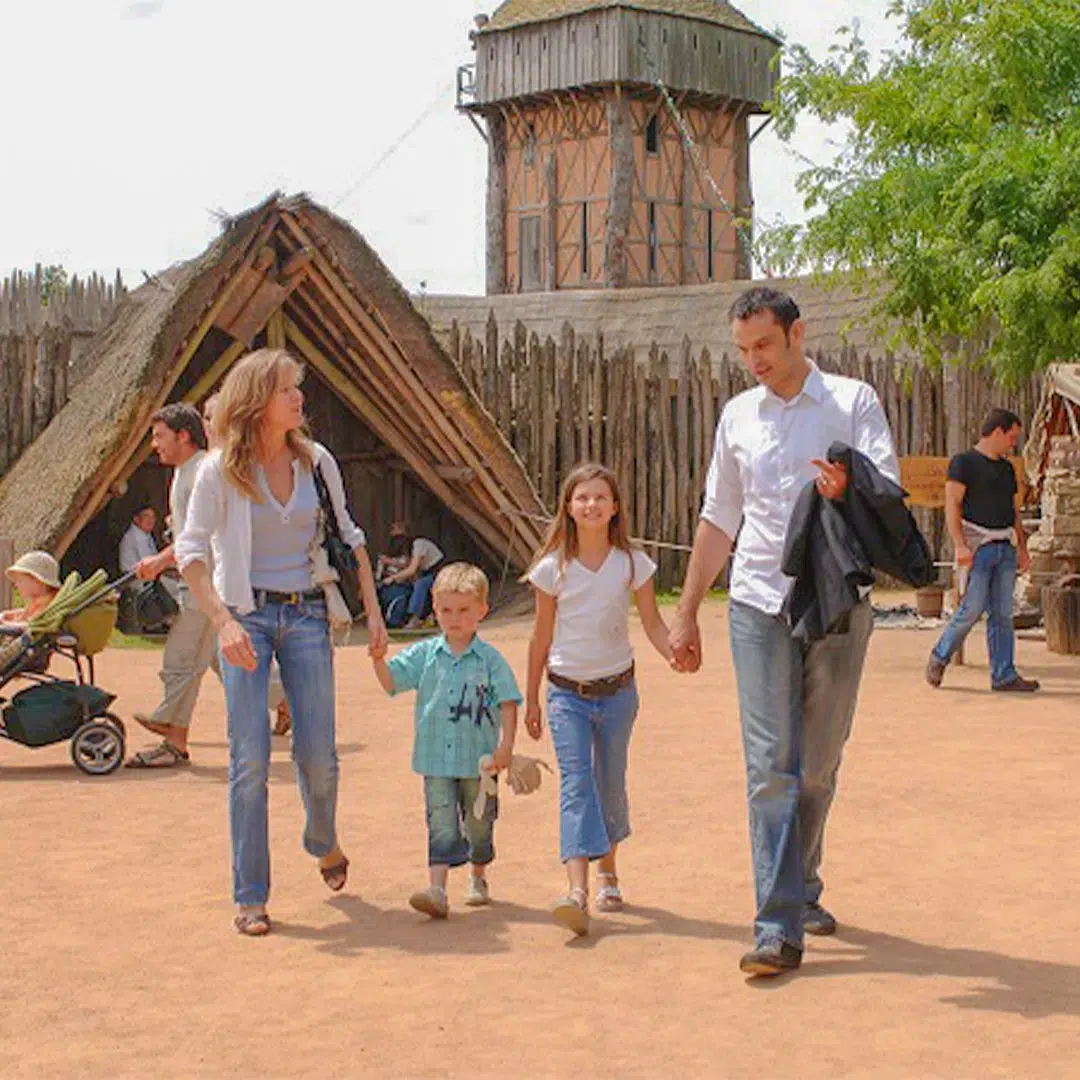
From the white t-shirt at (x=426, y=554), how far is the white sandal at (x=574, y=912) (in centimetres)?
1124

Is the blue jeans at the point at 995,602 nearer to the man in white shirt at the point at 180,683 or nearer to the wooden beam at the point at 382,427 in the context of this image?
the man in white shirt at the point at 180,683

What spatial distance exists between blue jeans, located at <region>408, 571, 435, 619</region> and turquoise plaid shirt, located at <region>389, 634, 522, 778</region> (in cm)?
1043

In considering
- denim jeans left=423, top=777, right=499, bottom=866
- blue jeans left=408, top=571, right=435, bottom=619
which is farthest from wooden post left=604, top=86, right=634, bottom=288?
denim jeans left=423, top=777, right=499, bottom=866

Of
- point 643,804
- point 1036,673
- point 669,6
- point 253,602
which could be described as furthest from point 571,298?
point 253,602

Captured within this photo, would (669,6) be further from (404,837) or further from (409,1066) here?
(409,1066)

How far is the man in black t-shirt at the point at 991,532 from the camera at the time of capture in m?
10.8

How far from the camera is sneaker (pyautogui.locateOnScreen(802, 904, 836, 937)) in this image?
5.44m

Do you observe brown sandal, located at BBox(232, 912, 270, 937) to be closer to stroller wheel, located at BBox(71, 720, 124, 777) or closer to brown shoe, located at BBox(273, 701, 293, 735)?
stroller wheel, located at BBox(71, 720, 124, 777)

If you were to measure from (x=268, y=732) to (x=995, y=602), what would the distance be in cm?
624

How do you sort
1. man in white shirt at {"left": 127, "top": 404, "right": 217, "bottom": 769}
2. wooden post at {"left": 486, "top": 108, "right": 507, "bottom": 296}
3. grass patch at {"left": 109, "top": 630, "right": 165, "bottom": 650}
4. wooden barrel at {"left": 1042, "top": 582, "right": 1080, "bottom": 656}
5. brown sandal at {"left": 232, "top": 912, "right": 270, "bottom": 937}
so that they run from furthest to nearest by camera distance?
wooden post at {"left": 486, "top": 108, "right": 507, "bottom": 296}, grass patch at {"left": 109, "top": 630, "right": 165, "bottom": 650}, wooden barrel at {"left": 1042, "top": 582, "right": 1080, "bottom": 656}, man in white shirt at {"left": 127, "top": 404, "right": 217, "bottom": 769}, brown sandal at {"left": 232, "top": 912, "right": 270, "bottom": 937}

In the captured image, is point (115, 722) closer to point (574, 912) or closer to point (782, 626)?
point (574, 912)

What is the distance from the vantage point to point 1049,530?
13.8 meters

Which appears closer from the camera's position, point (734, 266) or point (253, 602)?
point (253, 602)

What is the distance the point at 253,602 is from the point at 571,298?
22004mm
